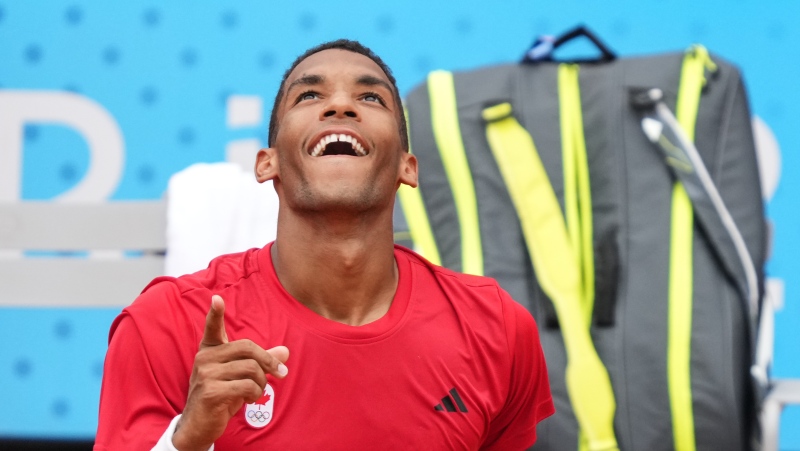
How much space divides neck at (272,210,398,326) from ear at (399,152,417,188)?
0.07 meters

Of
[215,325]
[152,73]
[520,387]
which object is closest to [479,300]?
[520,387]

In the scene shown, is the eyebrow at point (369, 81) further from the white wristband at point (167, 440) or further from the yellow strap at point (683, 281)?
the yellow strap at point (683, 281)

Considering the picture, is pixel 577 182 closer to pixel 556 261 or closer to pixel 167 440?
pixel 556 261

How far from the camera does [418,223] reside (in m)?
1.24

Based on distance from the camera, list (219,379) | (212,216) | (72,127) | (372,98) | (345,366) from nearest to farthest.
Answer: (219,379) → (345,366) → (372,98) → (212,216) → (72,127)

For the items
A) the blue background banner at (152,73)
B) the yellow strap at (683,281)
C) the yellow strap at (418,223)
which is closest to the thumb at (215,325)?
the yellow strap at (418,223)

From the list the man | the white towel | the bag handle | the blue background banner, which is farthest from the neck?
the blue background banner

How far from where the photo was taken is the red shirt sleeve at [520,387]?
911mm

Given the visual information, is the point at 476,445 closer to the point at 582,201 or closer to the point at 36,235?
the point at 582,201

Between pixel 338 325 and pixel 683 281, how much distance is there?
1.78 ft

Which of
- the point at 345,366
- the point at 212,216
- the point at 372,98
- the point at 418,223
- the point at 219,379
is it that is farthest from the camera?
the point at 418,223

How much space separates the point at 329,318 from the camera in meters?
0.85

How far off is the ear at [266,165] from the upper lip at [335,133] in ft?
0.22

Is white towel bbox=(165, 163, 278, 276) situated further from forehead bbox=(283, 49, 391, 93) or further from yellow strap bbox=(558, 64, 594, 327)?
yellow strap bbox=(558, 64, 594, 327)
